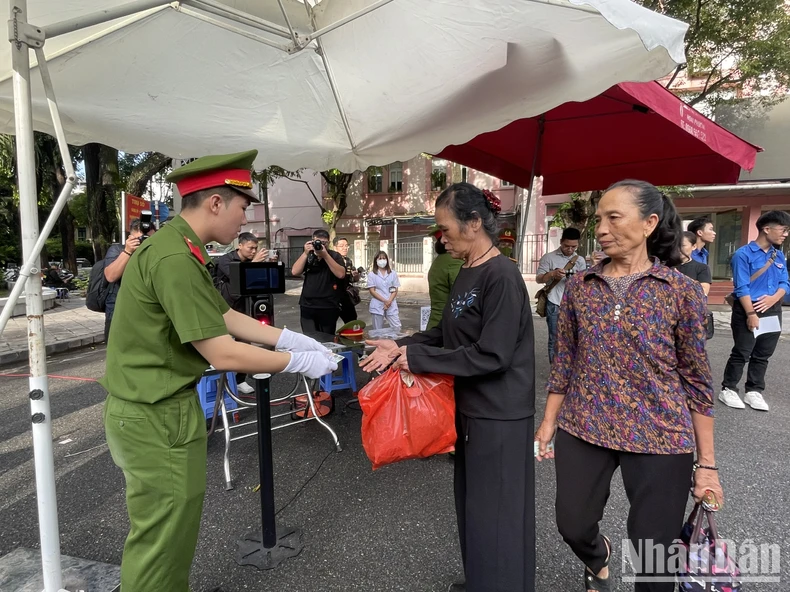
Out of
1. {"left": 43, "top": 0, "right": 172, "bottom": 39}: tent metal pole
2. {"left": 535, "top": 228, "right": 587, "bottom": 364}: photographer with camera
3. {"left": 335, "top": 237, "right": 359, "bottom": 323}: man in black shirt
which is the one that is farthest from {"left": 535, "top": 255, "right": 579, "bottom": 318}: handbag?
{"left": 43, "top": 0, "right": 172, "bottom": 39}: tent metal pole

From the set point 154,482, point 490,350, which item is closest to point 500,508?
point 490,350

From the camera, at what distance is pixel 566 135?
4.09 m

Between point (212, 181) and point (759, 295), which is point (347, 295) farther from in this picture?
point (759, 295)

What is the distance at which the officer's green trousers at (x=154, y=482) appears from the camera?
58.7 inches

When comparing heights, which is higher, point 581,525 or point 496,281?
point 496,281

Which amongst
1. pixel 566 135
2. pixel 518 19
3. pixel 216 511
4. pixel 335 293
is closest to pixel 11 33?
pixel 518 19

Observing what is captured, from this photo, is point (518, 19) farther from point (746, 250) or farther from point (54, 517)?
point (746, 250)

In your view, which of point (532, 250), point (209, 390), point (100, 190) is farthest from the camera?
point (532, 250)

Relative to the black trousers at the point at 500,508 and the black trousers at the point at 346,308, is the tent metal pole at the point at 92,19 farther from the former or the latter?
the black trousers at the point at 346,308

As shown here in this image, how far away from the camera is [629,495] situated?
1587 mm

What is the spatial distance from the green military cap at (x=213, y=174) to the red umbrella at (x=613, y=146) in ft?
8.14

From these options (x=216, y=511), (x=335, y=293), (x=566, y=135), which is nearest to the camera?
(x=216, y=511)

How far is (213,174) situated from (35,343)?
3.52 ft

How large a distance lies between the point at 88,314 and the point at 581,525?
1254cm
